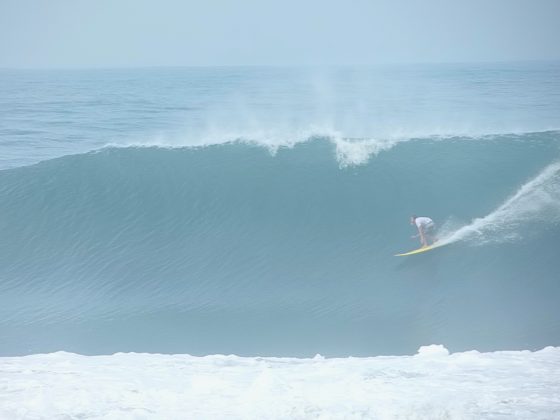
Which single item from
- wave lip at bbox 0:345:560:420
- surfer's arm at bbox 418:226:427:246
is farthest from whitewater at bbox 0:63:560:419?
surfer's arm at bbox 418:226:427:246

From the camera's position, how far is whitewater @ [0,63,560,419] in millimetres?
7785

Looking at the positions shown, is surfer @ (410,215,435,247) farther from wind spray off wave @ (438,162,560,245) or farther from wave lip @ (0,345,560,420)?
wave lip @ (0,345,560,420)

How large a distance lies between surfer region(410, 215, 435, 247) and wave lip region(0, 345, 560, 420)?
325 cm

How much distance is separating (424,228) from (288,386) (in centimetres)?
533

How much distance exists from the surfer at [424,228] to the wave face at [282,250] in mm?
341

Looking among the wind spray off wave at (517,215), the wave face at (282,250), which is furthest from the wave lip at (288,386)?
the wind spray off wave at (517,215)

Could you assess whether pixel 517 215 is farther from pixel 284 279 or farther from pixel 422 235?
pixel 284 279

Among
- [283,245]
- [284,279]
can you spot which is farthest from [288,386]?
[283,245]

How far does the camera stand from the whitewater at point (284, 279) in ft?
25.5

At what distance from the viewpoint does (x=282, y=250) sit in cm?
1286

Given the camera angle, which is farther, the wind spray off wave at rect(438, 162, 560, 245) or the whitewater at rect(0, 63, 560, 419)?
the wind spray off wave at rect(438, 162, 560, 245)

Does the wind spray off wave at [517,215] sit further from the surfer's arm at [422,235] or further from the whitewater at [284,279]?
the surfer's arm at [422,235]

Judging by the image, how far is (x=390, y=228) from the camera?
13.2 meters

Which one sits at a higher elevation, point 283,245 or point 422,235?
point 283,245
